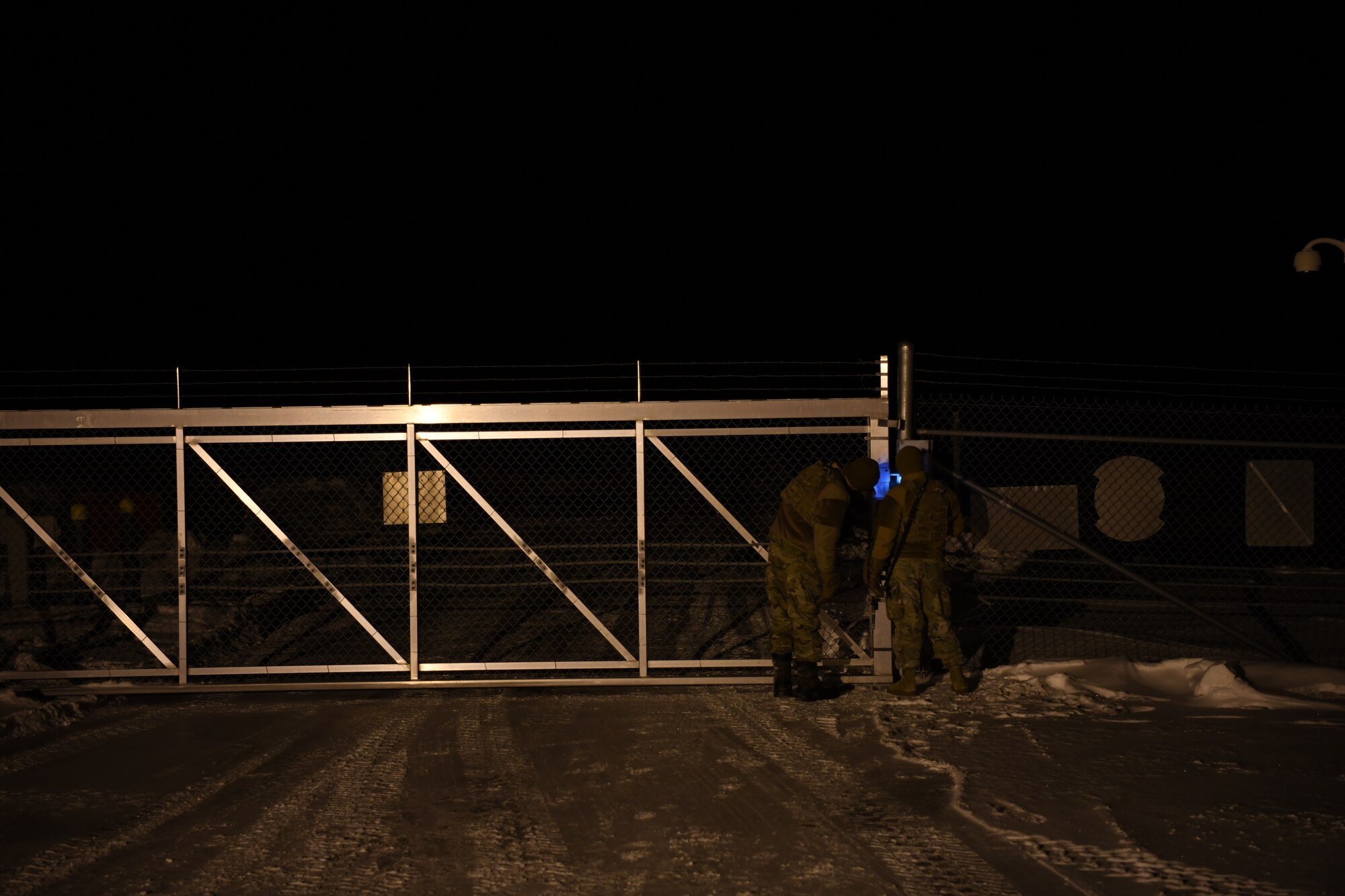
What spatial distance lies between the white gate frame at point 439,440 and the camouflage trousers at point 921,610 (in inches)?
17.1

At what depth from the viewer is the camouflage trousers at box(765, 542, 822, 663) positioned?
7109 millimetres

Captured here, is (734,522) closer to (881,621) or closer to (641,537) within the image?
(641,537)

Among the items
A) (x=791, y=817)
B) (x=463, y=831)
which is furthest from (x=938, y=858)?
(x=463, y=831)

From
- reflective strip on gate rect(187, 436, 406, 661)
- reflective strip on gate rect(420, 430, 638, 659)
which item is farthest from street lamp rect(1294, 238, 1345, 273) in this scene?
reflective strip on gate rect(187, 436, 406, 661)

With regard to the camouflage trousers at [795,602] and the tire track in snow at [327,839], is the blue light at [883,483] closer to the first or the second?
the camouflage trousers at [795,602]

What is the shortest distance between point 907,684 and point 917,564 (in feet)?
2.80

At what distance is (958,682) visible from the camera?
23.7 feet

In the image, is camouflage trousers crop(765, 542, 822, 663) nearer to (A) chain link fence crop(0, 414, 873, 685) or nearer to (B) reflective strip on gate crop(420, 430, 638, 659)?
(A) chain link fence crop(0, 414, 873, 685)

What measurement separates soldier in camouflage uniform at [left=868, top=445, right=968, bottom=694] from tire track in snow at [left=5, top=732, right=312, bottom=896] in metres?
4.26

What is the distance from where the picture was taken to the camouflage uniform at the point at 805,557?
693cm

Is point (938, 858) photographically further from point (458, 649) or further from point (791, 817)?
point (458, 649)

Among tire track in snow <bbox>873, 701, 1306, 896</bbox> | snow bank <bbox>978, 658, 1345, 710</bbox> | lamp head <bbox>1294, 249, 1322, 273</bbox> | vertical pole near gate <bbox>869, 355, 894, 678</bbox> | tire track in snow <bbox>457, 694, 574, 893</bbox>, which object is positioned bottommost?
tire track in snow <bbox>457, 694, 574, 893</bbox>

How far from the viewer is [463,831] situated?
484cm

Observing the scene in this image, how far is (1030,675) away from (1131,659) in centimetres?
100
